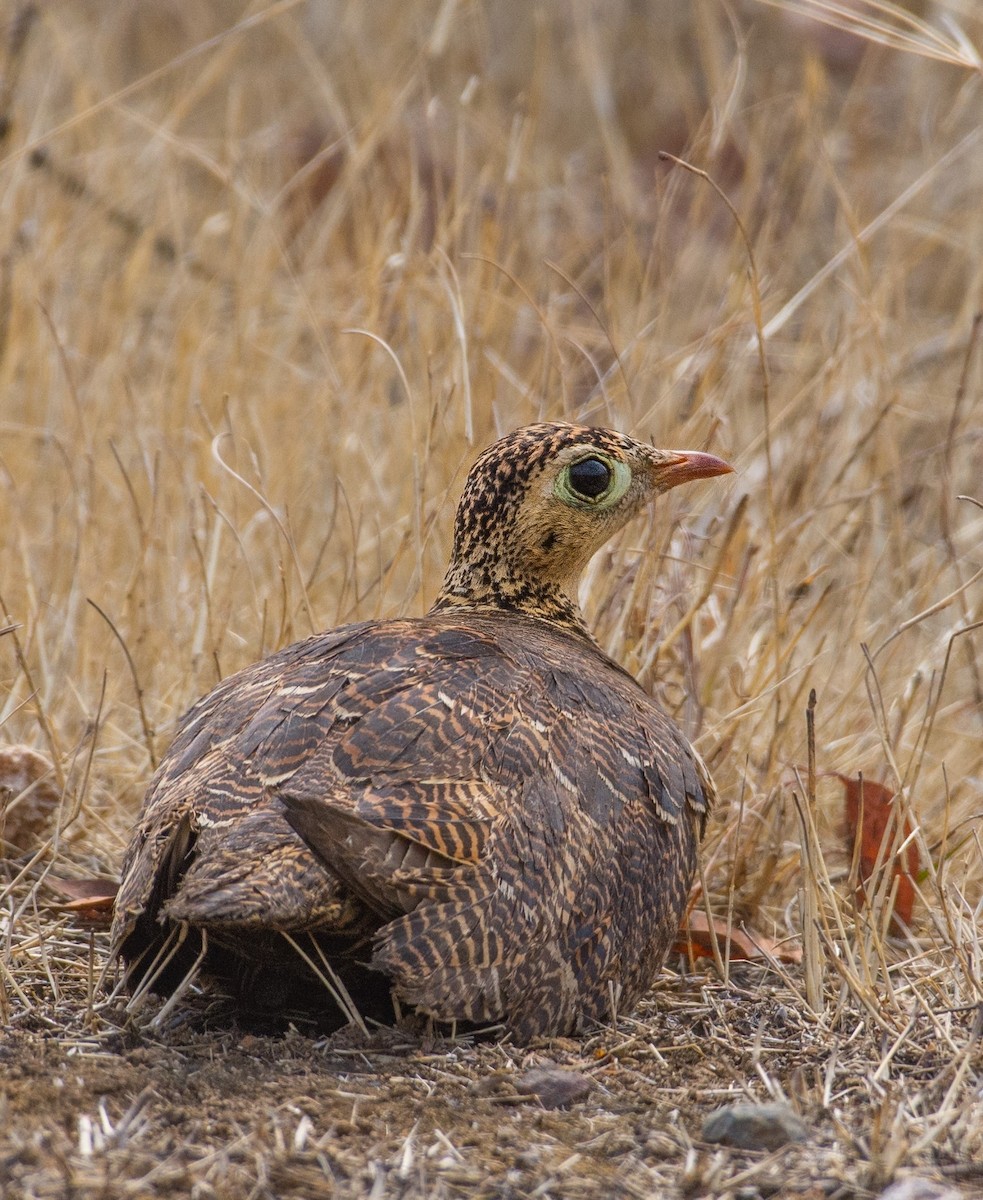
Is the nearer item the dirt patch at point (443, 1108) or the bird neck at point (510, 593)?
the dirt patch at point (443, 1108)

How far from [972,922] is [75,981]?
1.95 metres

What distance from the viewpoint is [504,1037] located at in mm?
2975

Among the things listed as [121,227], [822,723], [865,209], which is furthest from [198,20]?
[822,723]

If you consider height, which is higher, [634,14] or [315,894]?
[634,14]

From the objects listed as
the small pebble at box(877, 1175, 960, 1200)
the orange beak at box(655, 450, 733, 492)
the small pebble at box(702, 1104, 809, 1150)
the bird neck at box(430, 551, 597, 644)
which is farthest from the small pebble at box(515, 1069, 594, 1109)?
the orange beak at box(655, 450, 733, 492)

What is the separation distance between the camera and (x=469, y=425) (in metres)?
4.31

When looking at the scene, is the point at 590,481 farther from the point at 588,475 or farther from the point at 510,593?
the point at 510,593

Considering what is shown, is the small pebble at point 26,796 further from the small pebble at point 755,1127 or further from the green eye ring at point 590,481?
the small pebble at point 755,1127

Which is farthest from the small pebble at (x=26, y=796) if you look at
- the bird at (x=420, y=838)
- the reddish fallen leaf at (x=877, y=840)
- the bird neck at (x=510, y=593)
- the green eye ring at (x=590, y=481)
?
the reddish fallen leaf at (x=877, y=840)

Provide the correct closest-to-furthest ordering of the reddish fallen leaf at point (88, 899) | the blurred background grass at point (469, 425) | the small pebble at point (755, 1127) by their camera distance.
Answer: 1. the small pebble at point (755, 1127)
2. the reddish fallen leaf at point (88, 899)
3. the blurred background grass at point (469, 425)

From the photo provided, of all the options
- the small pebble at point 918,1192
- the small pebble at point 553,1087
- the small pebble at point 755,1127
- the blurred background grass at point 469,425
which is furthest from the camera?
the blurred background grass at point 469,425

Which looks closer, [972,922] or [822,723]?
[972,922]

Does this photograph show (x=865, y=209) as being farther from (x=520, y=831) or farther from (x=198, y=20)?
(x=520, y=831)

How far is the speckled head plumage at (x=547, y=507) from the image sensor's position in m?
3.94
